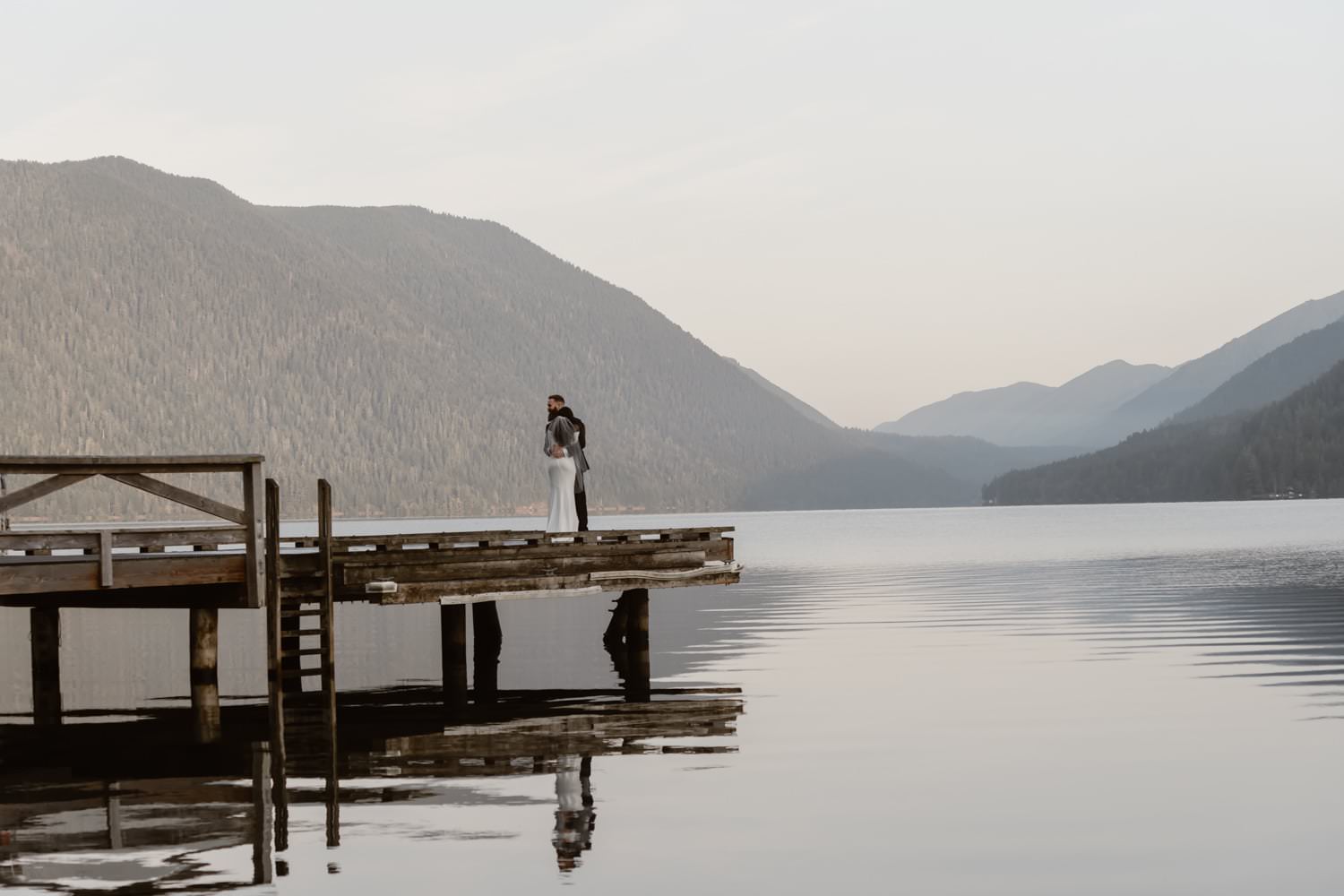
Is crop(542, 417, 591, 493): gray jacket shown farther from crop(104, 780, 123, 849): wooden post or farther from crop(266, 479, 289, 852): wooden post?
crop(104, 780, 123, 849): wooden post

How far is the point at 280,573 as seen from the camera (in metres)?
27.0

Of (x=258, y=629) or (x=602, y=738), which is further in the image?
(x=258, y=629)

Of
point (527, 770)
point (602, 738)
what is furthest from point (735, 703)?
point (527, 770)

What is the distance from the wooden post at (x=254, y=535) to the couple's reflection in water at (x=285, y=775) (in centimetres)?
208

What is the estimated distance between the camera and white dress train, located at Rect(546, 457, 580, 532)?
3397cm

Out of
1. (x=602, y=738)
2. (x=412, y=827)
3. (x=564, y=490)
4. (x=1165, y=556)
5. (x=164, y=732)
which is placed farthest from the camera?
(x=1165, y=556)

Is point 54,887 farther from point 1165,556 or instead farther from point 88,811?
point 1165,556

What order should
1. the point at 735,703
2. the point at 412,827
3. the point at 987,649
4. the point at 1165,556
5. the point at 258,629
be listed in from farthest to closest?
1. the point at 1165,556
2. the point at 258,629
3. the point at 987,649
4. the point at 735,703
5. the point at 412,827

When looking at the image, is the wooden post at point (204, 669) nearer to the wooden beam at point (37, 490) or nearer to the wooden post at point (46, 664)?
the wooden post at point (46, 664)

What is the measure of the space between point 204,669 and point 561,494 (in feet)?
25.5

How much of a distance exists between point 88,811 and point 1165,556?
282 ft

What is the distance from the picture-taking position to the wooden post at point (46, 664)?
31125 mm

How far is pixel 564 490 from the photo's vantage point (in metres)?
34.3

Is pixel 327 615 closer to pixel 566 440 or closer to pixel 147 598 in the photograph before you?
pixel 147 598
